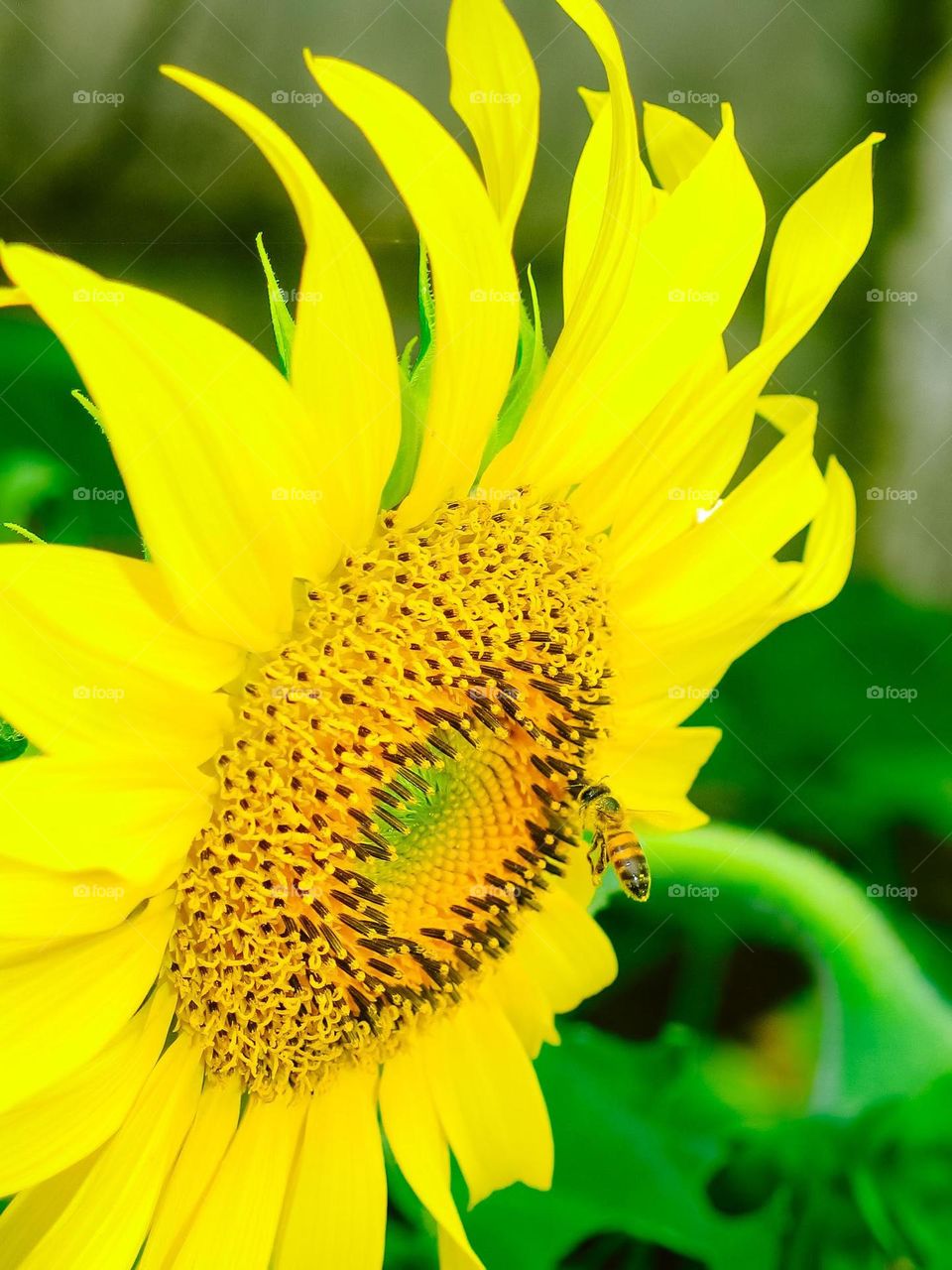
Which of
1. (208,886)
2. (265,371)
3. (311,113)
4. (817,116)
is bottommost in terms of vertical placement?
(208,886)

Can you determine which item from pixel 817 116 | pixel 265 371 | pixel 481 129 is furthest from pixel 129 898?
pixel 817 116

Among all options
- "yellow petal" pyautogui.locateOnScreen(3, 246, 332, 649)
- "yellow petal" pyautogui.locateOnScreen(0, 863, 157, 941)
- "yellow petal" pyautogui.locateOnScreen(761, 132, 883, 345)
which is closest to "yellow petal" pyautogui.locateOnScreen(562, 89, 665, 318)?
"yellow petal" pyautogui.locateOnScreen(761, 132, 883, 345)

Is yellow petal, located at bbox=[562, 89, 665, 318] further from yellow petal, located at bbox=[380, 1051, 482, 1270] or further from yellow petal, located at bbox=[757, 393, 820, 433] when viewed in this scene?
yellow petal, located at bbox=[380, 1051, 482, 1270]

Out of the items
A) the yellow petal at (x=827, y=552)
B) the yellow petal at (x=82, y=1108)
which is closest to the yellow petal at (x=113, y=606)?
the yellow petal at (x=82, y=1108)

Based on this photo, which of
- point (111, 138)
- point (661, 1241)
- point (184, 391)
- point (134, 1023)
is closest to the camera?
point (184, 391)

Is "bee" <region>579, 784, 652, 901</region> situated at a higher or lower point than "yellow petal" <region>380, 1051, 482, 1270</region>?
higher

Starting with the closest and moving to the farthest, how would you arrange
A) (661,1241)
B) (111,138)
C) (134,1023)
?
(134,1023) < (111,138) < (661,1241)

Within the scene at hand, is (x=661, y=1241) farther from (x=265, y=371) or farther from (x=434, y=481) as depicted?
(x=265, y=371)
